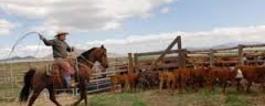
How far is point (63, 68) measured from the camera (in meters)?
11.6

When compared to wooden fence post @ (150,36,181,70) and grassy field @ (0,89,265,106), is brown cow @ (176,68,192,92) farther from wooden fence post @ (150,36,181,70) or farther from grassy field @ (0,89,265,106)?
wooden fence post @ (150,36,181,70)

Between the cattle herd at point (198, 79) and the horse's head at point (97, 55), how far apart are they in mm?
2525

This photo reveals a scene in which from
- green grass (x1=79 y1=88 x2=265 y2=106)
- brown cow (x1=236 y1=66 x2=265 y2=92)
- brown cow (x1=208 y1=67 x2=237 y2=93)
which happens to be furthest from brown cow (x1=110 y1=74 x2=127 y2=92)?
brown cow (x1=236 y1=66 x2=265 y2=92)

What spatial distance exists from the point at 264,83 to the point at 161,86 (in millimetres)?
3828

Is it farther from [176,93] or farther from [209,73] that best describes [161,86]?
[209,73]

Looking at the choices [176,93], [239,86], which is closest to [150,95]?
[176,93]

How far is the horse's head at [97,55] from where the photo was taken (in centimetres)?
1241

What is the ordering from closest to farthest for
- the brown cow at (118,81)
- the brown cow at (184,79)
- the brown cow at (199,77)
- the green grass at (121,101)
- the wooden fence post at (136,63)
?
1. the green grass at (121,101)
2. the brown cow at (199,77)
3. the brown cow at (184,79)
4. the brown cow at (118,81)
5. the wooden fence post at (136,63)

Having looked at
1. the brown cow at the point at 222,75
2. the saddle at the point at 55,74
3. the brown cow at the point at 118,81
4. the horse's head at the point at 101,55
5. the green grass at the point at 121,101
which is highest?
the horse's head at the point at 101,55

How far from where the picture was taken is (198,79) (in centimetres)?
1344

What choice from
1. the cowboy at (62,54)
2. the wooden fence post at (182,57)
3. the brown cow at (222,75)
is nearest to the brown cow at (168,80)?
the brown cow at (222,75)

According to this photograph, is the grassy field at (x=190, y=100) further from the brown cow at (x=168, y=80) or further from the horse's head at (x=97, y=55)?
the horse's head at (x=97, y=55)

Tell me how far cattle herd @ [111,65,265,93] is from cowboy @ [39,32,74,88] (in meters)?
3.67

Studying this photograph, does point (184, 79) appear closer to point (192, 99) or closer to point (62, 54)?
point (192, 99)
